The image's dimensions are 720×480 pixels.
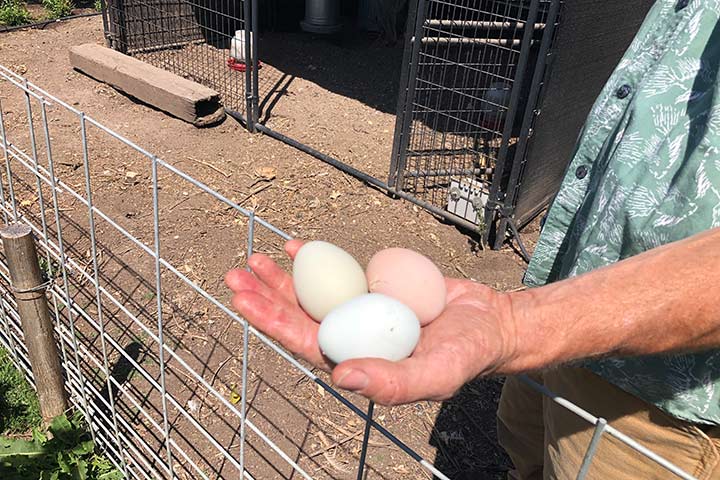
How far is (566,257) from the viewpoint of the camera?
1406mm

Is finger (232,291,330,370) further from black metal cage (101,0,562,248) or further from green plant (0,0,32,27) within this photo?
green plant (0,0,32,27)

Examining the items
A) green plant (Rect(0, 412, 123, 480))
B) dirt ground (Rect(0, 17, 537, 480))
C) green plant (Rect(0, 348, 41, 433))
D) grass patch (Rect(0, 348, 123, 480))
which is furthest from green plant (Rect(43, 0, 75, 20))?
green plant (Rect(0, 412, 123, 480))

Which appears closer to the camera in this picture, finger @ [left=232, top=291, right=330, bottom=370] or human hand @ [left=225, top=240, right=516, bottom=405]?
human hand @ [left=225, top=240, right=516, bottom=405]

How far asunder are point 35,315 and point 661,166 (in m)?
1.74

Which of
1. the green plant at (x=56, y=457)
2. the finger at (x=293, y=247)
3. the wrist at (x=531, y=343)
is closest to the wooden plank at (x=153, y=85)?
the green plant at (x=56, y=457)

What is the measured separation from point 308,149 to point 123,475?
2776mm

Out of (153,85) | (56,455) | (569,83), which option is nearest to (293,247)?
(56,455)

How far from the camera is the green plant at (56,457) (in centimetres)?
193

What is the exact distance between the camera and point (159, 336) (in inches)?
61.4

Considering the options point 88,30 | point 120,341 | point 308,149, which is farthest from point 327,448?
point 88,30

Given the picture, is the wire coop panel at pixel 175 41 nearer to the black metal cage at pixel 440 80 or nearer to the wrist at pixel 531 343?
the black metal cage at pixel 440 80

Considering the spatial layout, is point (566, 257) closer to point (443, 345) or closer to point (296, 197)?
point (443, 345)

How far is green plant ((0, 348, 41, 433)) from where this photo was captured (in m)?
2.30

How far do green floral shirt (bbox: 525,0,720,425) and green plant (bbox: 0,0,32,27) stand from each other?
6.87 m
